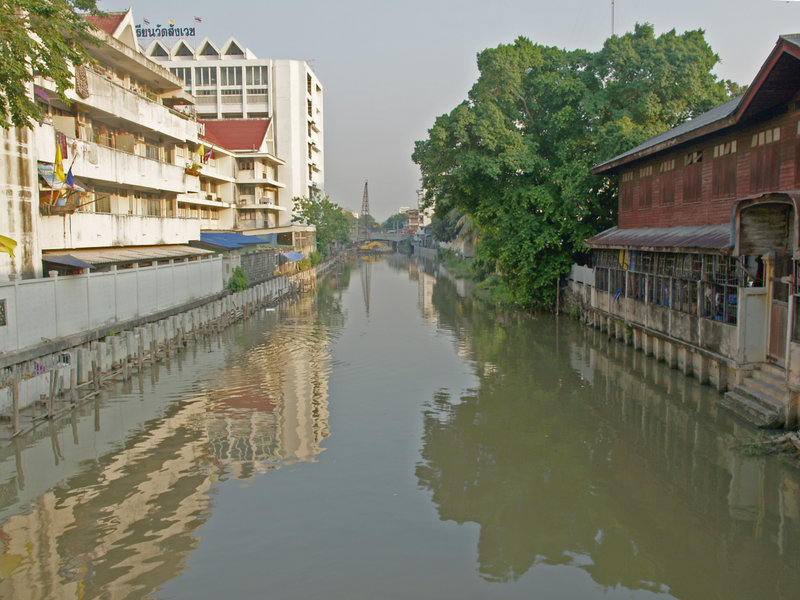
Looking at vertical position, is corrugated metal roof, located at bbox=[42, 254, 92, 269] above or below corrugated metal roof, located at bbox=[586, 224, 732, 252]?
below

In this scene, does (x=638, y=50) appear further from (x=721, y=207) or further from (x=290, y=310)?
(x=290, y=310)

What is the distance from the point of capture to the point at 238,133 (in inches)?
2589

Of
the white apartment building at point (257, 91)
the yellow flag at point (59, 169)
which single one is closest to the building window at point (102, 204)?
the yellow flag at point (59, 169)

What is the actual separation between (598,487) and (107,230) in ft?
74.7

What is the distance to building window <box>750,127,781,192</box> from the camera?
17734 mm

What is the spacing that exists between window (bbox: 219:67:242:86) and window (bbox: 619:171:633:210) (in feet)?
213

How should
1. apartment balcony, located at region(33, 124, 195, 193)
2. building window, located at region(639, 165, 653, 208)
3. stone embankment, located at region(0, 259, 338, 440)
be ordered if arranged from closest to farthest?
1. stone embankment, located at region(0, 259, 338, 440)
2. apartment balcony, located at region(33, 124, 195, 193)
3. building window, located at region(639, 165, 653, 208)

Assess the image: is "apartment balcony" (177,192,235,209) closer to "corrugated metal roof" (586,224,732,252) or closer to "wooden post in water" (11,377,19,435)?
"corrugated metal roof" (586,224,732,252)

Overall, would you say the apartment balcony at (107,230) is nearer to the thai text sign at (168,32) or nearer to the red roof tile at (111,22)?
the red roof tile at (111,22)

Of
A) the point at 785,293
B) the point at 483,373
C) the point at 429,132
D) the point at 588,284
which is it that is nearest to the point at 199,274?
the point at 429,132

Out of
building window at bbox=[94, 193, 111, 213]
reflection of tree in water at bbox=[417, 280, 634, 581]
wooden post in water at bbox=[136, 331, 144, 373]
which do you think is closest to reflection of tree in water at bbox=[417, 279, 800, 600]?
reflection of tree in water at bbox=[417, 280, 634, 581]

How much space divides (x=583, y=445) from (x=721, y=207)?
1066cm

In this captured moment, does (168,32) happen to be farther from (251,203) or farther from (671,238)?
(671,238)

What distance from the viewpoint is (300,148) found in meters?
81.8
